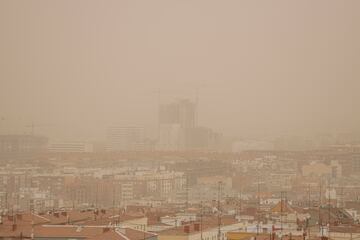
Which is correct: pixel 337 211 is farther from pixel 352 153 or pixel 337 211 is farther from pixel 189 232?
pixel 352 153

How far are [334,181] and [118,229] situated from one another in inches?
686

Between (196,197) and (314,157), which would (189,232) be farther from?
(314,157)

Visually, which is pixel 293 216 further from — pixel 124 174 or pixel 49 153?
pixel 49 153

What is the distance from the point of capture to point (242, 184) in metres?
26.3

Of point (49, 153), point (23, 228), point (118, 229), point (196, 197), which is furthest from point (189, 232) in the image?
point (49, 153)

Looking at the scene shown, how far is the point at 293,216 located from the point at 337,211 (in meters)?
1.83

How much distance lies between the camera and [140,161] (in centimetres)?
2714

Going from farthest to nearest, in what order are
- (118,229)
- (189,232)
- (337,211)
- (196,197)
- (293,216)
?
(196,197) → (337,211) → (293,216) → (189,232) → (118,229)

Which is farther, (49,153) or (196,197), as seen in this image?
(49,153)

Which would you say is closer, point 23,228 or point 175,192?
point 23,228

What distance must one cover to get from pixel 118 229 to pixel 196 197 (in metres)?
14.7

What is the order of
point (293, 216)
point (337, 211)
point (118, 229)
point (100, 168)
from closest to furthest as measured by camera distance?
point (118, 229)
point (293, 216)
point (337, 211)
point (100, 168)

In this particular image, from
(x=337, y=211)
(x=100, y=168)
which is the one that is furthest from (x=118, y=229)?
(x=100, y=168)

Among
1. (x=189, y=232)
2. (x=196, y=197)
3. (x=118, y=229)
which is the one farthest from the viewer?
(x=196, y=197)
